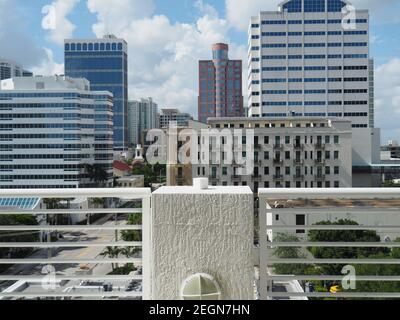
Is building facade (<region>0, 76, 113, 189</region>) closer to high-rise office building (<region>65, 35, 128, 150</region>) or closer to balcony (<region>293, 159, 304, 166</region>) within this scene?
high-rise office building (<region>65, 35, 128, 150</region>)

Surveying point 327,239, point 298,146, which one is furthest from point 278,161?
point 327,239

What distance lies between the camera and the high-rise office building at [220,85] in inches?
2094

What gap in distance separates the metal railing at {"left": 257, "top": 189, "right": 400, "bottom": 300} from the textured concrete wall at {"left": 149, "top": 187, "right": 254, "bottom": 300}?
12 cm

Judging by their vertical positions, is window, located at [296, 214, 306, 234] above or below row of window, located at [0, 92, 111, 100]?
below

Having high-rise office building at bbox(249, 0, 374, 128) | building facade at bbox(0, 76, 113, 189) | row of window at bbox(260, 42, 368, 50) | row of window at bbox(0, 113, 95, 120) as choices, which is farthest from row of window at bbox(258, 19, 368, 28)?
row of window at bbox(0, 113, 95, 120)

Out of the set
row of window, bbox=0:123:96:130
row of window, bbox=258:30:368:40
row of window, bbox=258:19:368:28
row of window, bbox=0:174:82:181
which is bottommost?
row of window, bbox=0:174:82:181

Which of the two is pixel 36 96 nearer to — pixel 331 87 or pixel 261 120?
pixel 261 120

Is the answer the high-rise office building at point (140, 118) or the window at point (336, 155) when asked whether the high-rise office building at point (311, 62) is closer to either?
the window at point (336, 155)

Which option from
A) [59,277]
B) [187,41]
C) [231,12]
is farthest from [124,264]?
[187,41]

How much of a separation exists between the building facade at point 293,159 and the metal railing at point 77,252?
22.3 meters

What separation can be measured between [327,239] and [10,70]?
44.2 m

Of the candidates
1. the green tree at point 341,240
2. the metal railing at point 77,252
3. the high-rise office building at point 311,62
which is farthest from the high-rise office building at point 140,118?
the green tree at point 341,240

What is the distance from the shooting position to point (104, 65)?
47.3m

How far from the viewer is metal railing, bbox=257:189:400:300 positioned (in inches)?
45.4
